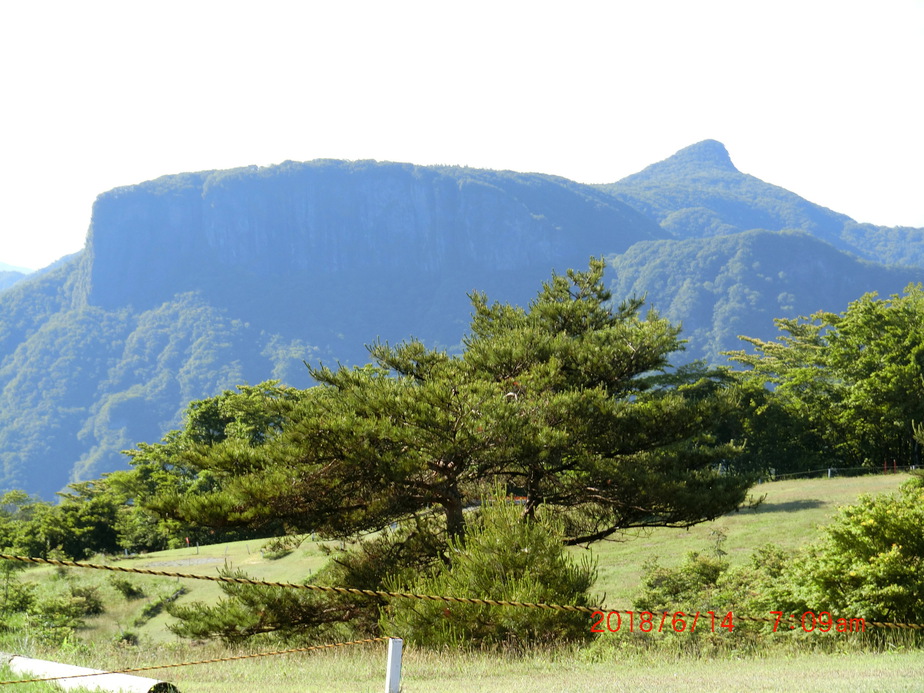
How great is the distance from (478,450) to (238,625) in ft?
21.2

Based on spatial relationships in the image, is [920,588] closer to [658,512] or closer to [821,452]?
[658,512]

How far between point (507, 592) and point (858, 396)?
42168 mm

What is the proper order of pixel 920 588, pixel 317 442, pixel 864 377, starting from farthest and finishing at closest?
pixel 864 377 < pixel 317 442 < pixel 920 588

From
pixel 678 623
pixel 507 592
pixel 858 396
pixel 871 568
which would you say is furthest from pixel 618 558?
pixel 858 396

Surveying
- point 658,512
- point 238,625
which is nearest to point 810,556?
point 658,512

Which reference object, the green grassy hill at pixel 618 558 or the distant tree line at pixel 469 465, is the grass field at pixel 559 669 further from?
the green grassy hill at pixel 618 558

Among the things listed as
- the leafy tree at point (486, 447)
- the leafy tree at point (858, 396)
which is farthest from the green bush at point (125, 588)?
the leafy tree at point (858, 396)

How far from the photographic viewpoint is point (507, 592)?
440 inches

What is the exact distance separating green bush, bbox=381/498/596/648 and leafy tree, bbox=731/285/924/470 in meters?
35.6

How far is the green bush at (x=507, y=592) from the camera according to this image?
11.2m

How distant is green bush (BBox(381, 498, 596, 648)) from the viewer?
11211mm

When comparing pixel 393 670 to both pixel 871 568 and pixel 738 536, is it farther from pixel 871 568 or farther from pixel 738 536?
pixel 738 536

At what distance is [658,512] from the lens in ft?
68.3
